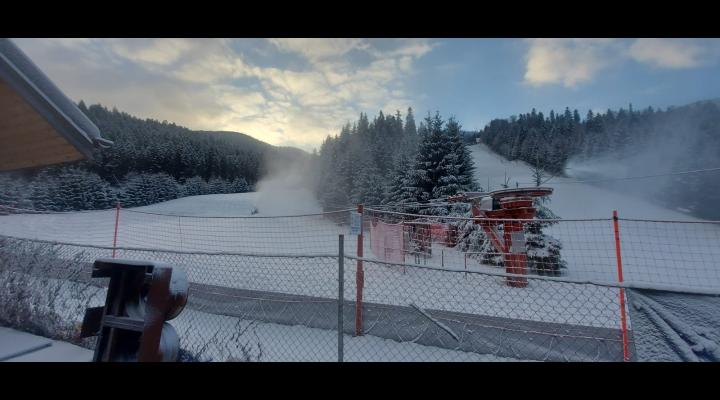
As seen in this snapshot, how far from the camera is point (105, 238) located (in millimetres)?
11438

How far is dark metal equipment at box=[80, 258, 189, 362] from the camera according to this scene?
5.90 ft

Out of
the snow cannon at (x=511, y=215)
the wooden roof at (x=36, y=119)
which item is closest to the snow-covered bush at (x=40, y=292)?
the wooden roof at (x=36, y=119)

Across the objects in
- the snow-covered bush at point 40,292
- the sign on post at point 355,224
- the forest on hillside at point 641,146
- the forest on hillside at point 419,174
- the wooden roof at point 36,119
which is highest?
the forest on hillside at point 641,146

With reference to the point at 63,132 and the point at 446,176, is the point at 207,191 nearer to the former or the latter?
the point at 446,176

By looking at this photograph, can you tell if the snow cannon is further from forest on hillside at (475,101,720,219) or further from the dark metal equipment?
forest on hillside at (475,101,720,219)

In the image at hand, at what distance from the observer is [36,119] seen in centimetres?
281

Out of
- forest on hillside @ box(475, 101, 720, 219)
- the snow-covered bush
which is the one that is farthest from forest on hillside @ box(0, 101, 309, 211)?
forest on hillside @ box(475, 101, 720, 219)

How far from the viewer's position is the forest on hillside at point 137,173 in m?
20.9

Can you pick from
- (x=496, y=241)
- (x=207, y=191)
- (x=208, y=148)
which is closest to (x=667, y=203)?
(x=496, y=241)

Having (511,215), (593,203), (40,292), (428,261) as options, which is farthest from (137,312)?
(593,203)

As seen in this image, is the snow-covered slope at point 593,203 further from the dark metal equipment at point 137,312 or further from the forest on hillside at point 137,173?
the forest on hillside at point 137,173

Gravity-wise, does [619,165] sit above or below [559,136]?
below

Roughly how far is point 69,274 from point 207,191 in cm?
3725

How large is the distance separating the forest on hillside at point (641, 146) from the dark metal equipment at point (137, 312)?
968 inches
